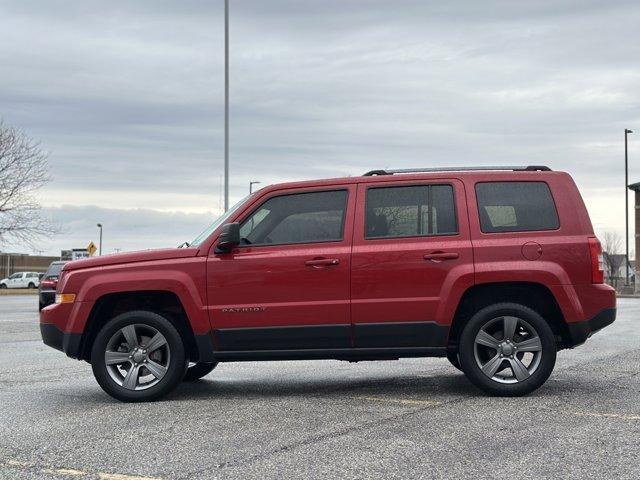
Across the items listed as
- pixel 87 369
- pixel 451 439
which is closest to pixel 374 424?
pixel 451 439

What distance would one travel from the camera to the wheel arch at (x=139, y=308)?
312 inches

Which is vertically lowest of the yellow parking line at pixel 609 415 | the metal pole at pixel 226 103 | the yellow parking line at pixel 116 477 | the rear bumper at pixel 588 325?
the yellow parking line at pixel 116 477

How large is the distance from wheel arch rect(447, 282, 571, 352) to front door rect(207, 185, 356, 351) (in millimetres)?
1049

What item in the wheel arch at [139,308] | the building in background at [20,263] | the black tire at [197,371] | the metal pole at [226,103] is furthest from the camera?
the building in background at [20,263]

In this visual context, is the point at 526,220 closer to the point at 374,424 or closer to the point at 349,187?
the point at 349,187

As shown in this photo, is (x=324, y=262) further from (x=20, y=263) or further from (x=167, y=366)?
(x=20, y=263)

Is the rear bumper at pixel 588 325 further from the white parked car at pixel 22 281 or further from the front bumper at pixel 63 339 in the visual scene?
the white parked car at pixel 22 281

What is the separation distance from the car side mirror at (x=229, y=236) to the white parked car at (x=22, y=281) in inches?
2556

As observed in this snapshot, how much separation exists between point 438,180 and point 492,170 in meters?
0.55

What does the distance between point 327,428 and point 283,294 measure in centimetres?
165

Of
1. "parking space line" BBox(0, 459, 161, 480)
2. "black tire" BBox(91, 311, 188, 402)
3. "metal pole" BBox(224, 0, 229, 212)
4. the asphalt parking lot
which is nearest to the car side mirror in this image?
"black tire" BBox(91, 311, 188, 402)

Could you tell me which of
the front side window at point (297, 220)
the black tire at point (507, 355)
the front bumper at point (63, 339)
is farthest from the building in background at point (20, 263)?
the black tire at point (507, 355)

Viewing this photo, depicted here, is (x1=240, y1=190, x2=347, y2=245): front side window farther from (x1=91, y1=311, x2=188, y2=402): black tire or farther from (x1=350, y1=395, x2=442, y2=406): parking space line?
(x1=350, y1=395, x2=442, y2=406): parking space line

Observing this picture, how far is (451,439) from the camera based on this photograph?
588 cm
